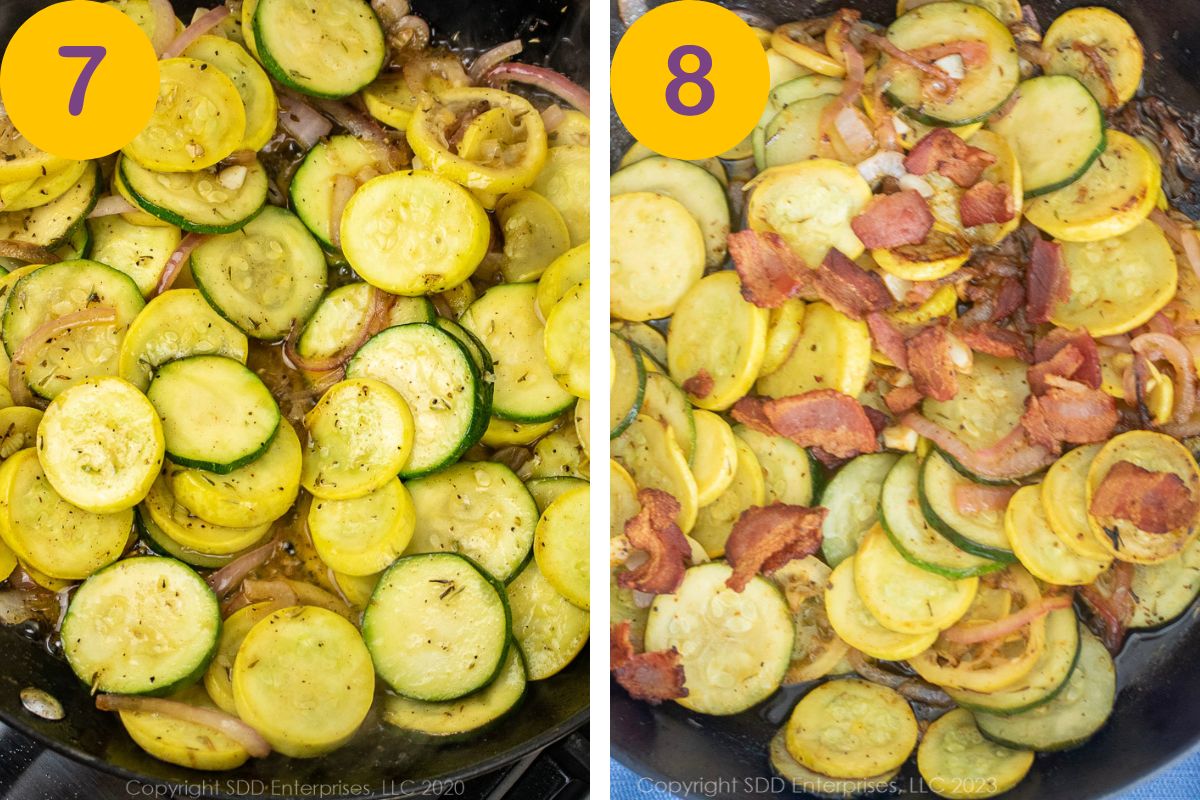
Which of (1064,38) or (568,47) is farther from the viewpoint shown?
(568,47)

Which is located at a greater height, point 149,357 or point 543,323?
point 543,323

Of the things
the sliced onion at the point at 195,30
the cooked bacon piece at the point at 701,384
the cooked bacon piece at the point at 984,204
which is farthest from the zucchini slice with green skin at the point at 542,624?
the sliced onion at the point at 195,30

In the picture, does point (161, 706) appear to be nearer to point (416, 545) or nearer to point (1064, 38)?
point (416, 545)

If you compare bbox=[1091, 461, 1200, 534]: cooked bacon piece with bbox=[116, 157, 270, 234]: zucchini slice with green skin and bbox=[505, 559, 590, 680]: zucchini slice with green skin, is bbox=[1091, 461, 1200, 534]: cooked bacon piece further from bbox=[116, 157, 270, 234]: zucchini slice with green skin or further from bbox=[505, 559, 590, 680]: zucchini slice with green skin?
bbox=[116, 157, 270, 234]: zucchini slice with green skin

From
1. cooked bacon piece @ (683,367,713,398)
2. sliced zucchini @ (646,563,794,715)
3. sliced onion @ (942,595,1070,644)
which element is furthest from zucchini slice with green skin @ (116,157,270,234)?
sliced onion @ (942,595,1070,644)

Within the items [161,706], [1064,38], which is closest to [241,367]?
[161,706]

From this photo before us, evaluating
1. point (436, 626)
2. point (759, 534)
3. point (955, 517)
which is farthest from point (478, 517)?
point (955, 517)

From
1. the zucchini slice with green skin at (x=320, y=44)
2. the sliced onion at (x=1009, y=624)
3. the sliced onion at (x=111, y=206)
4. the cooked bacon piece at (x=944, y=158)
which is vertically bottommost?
the sliced onion at (x=111, y=206)

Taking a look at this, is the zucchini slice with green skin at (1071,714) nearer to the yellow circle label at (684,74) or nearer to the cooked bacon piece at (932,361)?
the cooked bacon piece at (932,361)
